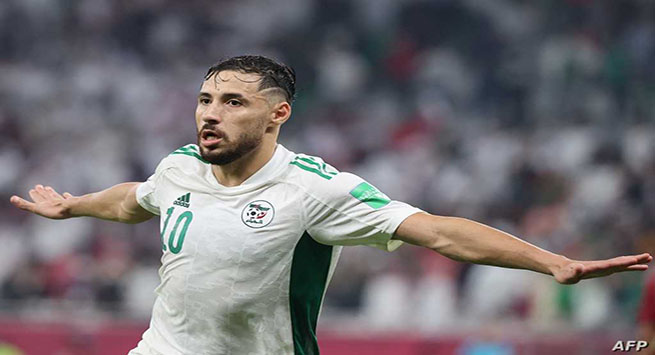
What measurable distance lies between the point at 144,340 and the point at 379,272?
19.1 ft

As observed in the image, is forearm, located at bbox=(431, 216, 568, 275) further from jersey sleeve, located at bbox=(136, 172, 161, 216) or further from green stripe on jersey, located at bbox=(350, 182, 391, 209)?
jersey sleeve, located at bbox=(136, 172, 161, 216)

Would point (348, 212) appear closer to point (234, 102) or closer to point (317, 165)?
point (317, 165)

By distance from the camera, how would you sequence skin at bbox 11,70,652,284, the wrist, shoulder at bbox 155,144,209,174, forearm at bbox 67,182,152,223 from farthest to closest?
the wrist
forearm at bbox 67,182,152,223
shoulder at bbox 155,144,209,174
skin at bbox 11,70,652,284

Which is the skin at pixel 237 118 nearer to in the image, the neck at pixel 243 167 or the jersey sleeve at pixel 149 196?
the neck at pixel 243 167

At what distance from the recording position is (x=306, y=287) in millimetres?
5145

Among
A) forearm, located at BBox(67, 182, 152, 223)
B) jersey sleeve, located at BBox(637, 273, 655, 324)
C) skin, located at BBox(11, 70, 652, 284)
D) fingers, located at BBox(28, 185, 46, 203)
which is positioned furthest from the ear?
jersey sleeve, located at BBox(637, 273, 655, 324)

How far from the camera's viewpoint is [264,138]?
5.36 m

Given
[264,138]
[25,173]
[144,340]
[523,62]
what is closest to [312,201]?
[264,138]

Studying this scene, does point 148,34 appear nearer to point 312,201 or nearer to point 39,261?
point 39,261

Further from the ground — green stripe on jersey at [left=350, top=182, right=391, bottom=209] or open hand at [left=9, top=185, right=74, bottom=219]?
open hand at [left=9, top=185, right=74, bottom=219]

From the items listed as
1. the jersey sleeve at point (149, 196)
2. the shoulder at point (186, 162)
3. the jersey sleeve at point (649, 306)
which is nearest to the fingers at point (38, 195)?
the jersey sleeve at point (149, 196)

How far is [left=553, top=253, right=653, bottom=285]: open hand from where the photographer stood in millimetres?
4305

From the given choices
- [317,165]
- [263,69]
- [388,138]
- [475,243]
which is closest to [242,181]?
[317,165]

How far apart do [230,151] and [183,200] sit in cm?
33
